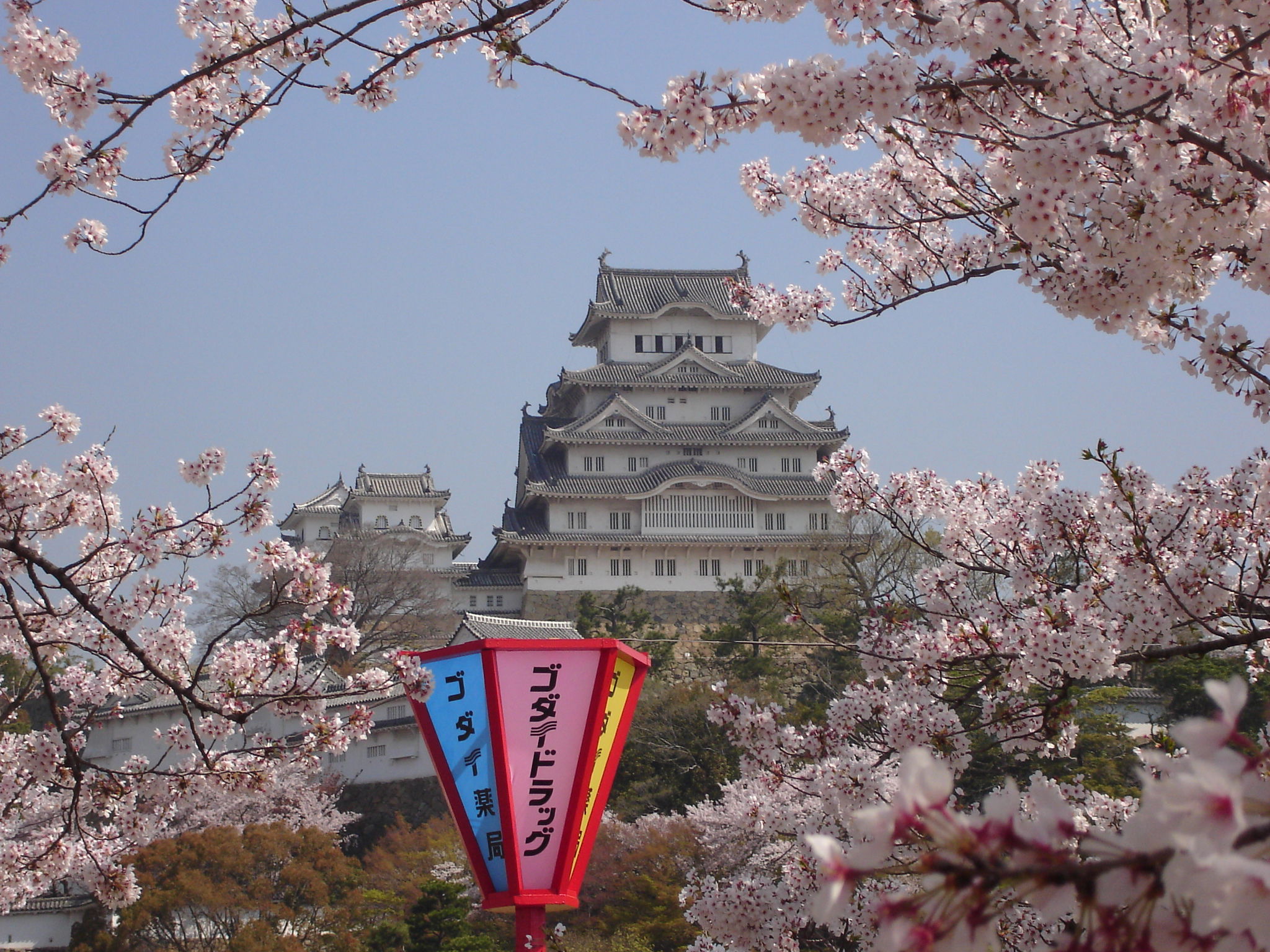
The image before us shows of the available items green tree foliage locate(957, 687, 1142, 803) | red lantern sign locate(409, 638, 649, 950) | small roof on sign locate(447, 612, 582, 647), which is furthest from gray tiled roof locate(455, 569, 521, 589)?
red lantern sign locate(409, 638, 649, 950)

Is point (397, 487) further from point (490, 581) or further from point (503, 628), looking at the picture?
point (503, 628)

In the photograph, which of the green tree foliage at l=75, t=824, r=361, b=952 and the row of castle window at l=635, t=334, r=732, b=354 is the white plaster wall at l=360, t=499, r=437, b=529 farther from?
the green tree foliage at l=75, t=824, r=361, b=952

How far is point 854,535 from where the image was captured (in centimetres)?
3158

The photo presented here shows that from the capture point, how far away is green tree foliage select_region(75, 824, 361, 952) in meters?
17.0

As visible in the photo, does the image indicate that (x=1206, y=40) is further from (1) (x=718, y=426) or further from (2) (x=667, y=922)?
(1) (x=718, y=426)

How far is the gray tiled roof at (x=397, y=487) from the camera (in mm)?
41344

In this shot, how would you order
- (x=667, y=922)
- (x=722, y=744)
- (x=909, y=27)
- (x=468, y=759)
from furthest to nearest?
(x=722, y=744), (x=667, y=922), (x=468, y=759), (x=909, y=27)

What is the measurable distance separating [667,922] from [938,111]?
13785 millimetres

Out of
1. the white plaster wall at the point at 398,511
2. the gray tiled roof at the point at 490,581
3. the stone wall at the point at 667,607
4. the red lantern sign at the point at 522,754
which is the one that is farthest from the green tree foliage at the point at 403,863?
the white plaster wall at the point at 398,511

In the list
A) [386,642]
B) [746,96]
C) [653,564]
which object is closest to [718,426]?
[653,564]

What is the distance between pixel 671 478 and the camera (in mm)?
34312

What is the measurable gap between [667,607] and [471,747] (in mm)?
28114

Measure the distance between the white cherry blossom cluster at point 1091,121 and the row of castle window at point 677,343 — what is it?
3335 centimetres

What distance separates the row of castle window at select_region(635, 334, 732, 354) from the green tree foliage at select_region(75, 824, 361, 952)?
21909mm
